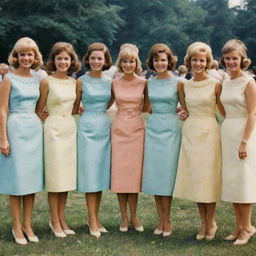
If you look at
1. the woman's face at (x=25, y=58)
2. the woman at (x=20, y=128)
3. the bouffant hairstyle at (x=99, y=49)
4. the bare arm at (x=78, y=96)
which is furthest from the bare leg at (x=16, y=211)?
the bouffant hairstyle at (x=99, y=49)

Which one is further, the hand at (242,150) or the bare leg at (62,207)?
the bare leg at (62,207)

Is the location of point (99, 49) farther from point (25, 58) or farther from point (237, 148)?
point (237, 148)

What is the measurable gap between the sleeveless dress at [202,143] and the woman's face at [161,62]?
37 centimetres

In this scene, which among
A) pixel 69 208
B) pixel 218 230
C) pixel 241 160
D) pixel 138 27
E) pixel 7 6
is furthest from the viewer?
pixel 138 27

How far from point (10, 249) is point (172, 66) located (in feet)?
9.47

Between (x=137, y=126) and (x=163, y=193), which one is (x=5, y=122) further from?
(x=163, y=193)

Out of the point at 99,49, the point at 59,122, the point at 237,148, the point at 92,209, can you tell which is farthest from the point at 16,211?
the point at 237,148

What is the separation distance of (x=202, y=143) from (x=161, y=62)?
1094 millimetres

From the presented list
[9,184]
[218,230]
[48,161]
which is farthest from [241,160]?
[9,184]

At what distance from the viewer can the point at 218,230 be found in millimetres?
6352

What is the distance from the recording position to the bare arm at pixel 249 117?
5.43 metres

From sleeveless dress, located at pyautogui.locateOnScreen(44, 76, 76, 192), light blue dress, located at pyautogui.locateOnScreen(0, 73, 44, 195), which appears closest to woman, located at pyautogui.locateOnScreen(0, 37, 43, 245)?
light blue dress, located at pyautogui.locateOnScreen(0, 73, 44, 195)

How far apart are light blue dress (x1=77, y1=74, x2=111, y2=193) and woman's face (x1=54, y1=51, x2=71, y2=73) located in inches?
11.6

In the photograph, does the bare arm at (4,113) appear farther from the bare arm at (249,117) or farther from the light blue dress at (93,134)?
the bare arm at (249,117)
